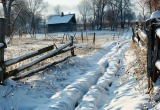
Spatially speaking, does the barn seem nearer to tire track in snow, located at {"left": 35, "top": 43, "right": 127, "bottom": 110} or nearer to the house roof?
the house roof

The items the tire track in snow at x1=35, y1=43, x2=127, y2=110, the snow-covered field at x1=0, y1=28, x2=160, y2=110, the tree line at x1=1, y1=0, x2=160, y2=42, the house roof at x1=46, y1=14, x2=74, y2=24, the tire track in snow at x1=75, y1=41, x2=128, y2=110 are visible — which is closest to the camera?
the snow-covered field at x1=0, y1=28, x2=160, y2=110

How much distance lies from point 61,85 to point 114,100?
1.85 metres

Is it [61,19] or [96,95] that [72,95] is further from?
[61,19]

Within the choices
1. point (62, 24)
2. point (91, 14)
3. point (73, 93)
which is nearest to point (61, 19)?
point (62, 24)

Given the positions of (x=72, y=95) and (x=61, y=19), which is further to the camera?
(x=61, y=19)

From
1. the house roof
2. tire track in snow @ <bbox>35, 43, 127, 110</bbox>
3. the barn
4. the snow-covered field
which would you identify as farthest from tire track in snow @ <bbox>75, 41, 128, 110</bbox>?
the house roof

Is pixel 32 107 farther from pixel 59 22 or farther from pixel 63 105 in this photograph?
pixel 59 22

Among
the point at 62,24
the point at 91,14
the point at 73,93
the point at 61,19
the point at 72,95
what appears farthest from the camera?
the point at 91,14

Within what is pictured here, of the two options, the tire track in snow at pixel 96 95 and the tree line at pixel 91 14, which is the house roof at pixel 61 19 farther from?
the tire track in snow at pixel 96 95

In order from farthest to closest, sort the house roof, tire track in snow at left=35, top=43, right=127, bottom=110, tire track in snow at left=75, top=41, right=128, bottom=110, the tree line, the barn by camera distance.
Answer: the house roof
the barn
the tree line
tire track in snow at left=75, top=41, right=128, bottom=110
tire track in snow at left=35, top=43, right=127, bottom=110

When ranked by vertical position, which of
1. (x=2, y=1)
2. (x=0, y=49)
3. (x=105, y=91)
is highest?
(x=2, y=1)

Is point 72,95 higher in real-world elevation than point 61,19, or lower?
lower

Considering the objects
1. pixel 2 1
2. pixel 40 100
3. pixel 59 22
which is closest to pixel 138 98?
pixel 40 100

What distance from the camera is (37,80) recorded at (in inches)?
301
